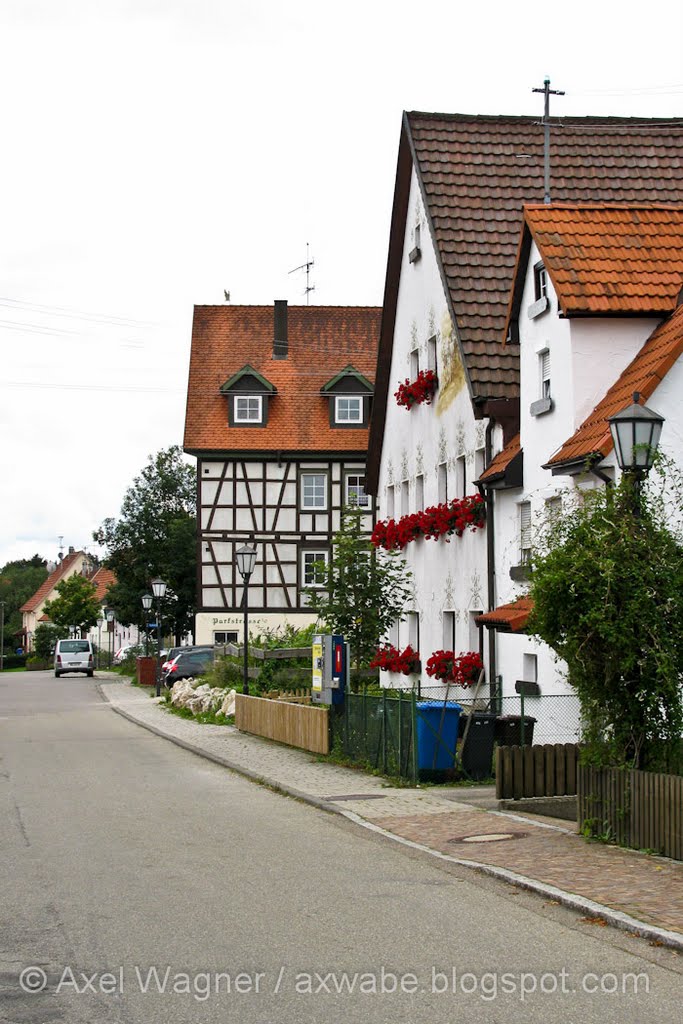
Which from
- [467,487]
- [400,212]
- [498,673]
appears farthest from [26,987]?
[400,212]

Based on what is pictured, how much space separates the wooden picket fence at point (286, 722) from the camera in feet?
74.3

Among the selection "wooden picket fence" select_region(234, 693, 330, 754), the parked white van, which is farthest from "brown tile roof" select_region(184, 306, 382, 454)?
"wooden picket fence" select_region(234, 693, 330, 754)

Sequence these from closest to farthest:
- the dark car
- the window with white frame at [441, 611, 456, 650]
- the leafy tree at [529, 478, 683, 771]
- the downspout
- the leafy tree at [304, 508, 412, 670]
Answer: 1. the leafy tree at [529, 478, 683, 771]
2. the leafy tree at [304, 508, 412, 670]
3. the downspout
4. the window with white frame at [441, 611, 456, 650]
5. the dark car

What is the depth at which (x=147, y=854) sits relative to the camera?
41.2 feet

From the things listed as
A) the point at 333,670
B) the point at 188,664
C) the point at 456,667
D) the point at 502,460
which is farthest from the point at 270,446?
the point at 333,670

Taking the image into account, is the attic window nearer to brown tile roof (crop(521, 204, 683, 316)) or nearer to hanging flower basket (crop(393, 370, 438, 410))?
brown tile roof (crop(521, 204, 683, 316))

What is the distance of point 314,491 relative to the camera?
181ft

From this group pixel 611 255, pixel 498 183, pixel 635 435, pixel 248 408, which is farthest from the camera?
pixel 248 408

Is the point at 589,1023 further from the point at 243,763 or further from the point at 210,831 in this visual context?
the point at 243,763

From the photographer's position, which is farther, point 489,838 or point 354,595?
point 354,595

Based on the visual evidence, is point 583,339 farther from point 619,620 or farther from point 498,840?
point 498,840

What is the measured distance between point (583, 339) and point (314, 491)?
112 feet

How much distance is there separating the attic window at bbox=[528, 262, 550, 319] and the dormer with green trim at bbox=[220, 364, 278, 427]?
32893 mm

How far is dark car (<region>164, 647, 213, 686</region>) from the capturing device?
44.8 metres
